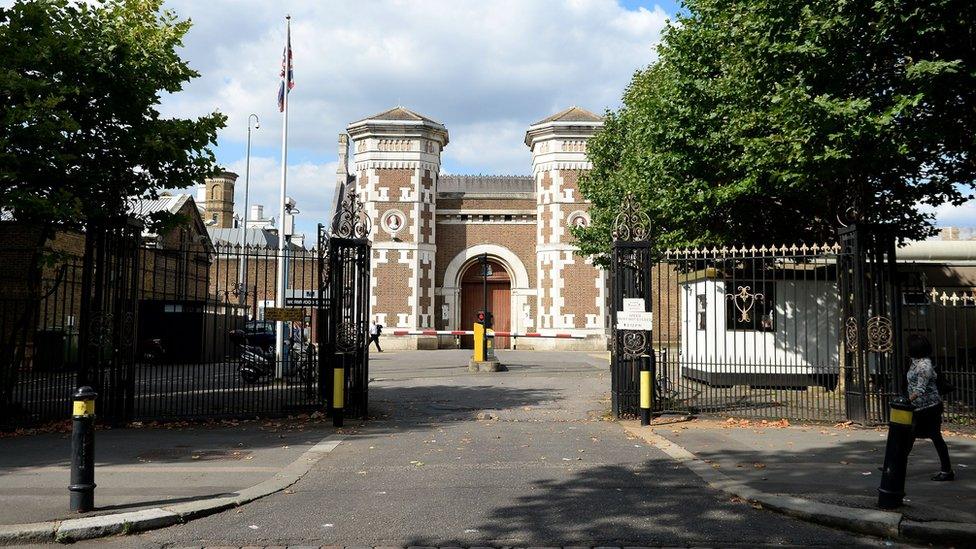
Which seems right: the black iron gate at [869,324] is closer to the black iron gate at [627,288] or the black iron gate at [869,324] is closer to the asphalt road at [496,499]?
the black iron gate at [627,288]

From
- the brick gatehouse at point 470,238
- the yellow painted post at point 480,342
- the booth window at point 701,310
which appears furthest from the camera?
the brick gatehouse at point 470,238

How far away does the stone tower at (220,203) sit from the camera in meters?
59.2

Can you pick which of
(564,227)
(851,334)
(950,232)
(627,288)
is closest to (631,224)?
(627,288)

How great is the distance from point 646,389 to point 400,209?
24.0 m

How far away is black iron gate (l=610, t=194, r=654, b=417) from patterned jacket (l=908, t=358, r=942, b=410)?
4492mm

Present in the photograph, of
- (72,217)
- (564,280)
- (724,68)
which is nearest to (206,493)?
(72,217)

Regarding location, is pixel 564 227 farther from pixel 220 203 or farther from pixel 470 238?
pixel 220 203

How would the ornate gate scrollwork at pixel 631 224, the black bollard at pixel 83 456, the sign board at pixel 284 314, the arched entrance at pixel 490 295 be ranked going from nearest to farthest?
1. the black bollard at pixel 83 456
2. the ornate gate scrollwork at pixel 631 224
3. the sign board at pixel 284 314
4. the arched entrance at pixel 490 295

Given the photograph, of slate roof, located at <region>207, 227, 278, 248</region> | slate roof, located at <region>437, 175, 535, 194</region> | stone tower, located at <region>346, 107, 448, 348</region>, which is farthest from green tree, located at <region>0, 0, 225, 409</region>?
slate roof, located at <region>207, 227, 278, 248</region>

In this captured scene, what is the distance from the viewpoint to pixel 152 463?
8531 mm

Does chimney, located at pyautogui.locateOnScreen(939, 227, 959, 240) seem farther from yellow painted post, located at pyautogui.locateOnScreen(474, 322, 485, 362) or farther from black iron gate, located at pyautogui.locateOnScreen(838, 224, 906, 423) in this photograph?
black iron gate, located at pyautogui.locateOnScreen(838, 224, 906, 423)

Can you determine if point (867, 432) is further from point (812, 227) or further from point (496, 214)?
point (496, 214)

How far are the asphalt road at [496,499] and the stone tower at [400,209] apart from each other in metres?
21.4

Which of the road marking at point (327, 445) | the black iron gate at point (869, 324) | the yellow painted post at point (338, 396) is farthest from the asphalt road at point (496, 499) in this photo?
the black iron gate at point (869, 324)
